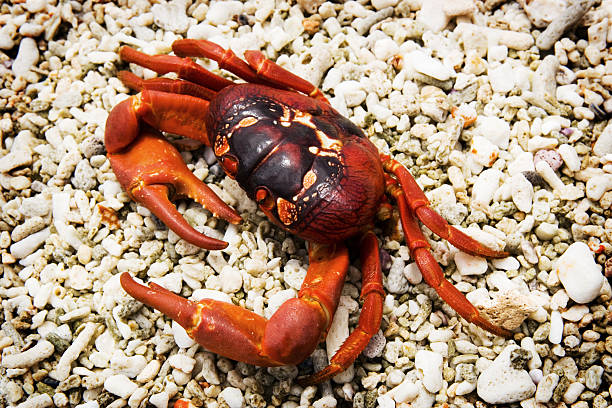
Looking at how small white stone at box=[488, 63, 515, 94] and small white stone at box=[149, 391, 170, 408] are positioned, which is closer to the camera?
small white stone at box=[149, 391, 170, 408]

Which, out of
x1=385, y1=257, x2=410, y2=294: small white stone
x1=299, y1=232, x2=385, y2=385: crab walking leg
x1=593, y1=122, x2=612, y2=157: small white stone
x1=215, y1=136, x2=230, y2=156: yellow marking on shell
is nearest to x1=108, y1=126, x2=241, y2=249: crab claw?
x1=215, y1=136, x2=230, y2=156: yellow marking on shell

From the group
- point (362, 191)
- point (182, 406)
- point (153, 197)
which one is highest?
point (362, 191)

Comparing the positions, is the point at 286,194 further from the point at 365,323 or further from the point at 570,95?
the point at 570,95

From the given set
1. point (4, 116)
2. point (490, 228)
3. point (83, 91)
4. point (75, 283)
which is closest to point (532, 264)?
point (490, 228)

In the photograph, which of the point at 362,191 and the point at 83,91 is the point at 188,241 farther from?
the point at 83,91

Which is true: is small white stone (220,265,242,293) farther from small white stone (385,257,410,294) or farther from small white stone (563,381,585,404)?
small white stone (563,381,585,404)

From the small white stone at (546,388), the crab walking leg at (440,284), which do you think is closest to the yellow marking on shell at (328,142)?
the crab walking leg at (440,284)

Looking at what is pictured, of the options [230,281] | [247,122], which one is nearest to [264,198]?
[247,122]
